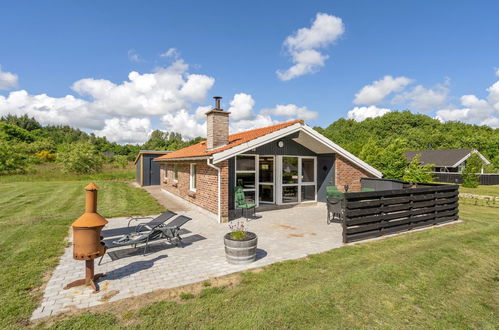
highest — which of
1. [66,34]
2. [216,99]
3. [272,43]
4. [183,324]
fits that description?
[272,43]

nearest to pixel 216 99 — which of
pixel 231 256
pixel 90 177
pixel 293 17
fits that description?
pixel 231 256

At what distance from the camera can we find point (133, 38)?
12727mm

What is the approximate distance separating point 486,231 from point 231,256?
27.7 ft

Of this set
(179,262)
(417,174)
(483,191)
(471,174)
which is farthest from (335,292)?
(471,174)

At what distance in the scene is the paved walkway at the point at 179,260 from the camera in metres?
4.10

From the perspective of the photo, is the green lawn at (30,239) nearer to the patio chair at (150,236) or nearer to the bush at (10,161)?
the patio chair at (150,236)

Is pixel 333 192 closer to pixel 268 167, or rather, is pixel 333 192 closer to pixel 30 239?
pixel 268 167

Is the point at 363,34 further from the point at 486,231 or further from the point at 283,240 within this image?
the point at 283,240

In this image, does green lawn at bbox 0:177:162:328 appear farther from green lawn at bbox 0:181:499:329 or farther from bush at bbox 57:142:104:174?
bush at bbox 57:142:104:174

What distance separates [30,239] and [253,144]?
23.5 ft

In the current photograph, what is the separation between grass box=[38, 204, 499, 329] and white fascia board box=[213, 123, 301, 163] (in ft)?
14.7

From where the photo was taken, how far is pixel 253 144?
31.3 feet

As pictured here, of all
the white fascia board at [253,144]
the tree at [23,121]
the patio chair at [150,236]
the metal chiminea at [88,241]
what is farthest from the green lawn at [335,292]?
the tree at [23,121]

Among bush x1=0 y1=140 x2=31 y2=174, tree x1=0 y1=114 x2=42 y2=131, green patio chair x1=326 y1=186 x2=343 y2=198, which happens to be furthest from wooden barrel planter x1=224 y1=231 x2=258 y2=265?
tree x1=0 y1=114 x2=42 y2=131
